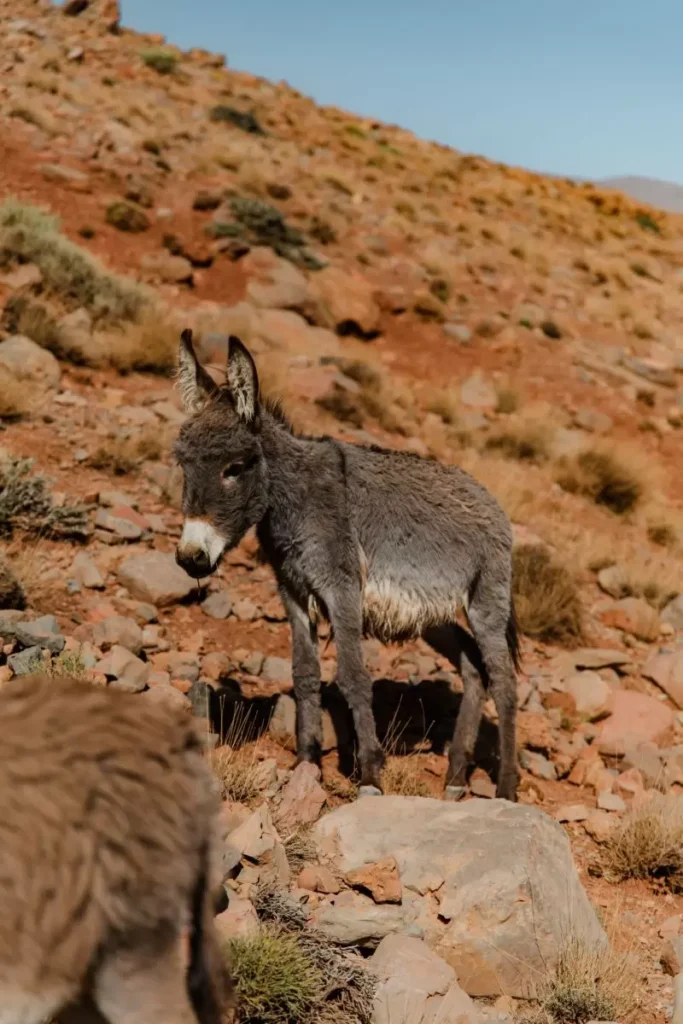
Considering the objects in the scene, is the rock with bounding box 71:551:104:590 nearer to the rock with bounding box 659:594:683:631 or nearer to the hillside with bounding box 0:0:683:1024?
the hillside with bounding box 0:0:683:1024

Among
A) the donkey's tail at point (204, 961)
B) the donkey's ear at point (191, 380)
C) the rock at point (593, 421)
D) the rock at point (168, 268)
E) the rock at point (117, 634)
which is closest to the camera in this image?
the donkey's tail at point (204, 961)

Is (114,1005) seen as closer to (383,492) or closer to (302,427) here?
(383,492)

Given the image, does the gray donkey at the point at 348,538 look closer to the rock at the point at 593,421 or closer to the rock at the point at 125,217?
the rock at the point at 593,421

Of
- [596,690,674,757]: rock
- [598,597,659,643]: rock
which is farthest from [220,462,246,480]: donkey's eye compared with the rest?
[598,597,659,643]: rock

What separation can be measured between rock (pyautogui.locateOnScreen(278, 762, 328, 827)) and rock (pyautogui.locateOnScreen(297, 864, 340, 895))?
407mm

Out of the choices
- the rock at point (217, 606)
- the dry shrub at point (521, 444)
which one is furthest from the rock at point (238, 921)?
the dry shrub at point (521, 444)

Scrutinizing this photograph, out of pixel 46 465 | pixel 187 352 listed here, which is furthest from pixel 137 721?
pixel 46 465

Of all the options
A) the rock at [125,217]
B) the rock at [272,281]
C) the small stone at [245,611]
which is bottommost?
the small stone at [245,611]

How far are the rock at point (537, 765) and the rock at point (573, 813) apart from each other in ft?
1.83

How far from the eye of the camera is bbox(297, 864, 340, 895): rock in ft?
14.6

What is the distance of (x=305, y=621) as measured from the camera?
19.0 ft

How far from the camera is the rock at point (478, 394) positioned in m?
15.0

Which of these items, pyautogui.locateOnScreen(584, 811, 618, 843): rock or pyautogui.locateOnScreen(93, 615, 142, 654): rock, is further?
pyautogui.locateOnScreen(93, 615, 142, 654): rock

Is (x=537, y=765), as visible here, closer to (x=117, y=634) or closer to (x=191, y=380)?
(x=117, y=634)
